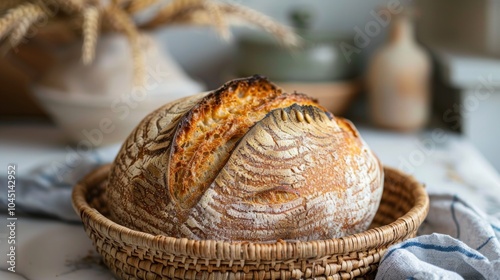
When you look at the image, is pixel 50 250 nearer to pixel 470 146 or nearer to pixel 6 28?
pixel 6 28

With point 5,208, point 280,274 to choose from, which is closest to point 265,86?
point 280,274

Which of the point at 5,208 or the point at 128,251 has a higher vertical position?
the point at 128,251

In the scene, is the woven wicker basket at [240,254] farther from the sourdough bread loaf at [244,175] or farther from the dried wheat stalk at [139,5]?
the dried wheat stalk at [139,5]

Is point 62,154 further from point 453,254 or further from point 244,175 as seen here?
point 453,254

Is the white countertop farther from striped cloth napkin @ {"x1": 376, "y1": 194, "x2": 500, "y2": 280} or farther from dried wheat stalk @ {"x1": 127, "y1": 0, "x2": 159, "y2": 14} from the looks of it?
dried wheat stalk @ {"x1": 127, "y1": 0, "x2": 159, "y2": 14}

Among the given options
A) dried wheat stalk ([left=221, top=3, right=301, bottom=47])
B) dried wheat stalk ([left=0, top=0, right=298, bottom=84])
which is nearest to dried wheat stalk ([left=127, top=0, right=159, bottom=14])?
dried wheat stalk ([left=0, top=0, right=298, bottom=84])

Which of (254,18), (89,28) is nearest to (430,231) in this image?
(254,18)

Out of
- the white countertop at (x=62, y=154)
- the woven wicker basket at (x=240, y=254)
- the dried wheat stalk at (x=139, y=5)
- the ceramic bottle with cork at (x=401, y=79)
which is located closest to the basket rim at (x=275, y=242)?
the woven wicker basket at (x=240, y=254)
